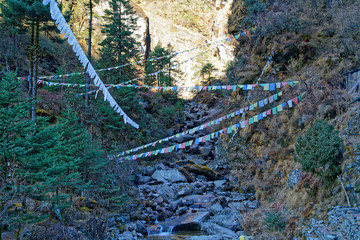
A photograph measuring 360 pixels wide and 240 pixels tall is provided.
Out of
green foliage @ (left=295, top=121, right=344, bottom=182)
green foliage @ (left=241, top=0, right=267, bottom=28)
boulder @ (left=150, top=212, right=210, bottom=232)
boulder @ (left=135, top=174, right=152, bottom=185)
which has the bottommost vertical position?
boulder @ (left=150, top=212, right=210, bottom=232)

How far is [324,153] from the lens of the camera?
714 cm

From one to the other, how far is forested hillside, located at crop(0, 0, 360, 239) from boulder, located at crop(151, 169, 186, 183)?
0.12 meters

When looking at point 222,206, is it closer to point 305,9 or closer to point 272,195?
point 272,195

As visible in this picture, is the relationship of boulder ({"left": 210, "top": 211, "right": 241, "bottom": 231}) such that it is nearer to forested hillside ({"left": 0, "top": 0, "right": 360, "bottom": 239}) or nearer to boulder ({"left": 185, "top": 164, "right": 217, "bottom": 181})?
forested hillside ({"left": 0, "top": 0, "right": 360, "bottom": 239})

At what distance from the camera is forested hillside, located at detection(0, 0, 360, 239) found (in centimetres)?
728

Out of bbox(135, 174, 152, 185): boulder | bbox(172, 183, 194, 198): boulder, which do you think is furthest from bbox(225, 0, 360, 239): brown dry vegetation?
bbox(135, 174, 152, 185): boulder

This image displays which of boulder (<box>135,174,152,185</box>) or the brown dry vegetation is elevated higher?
the brown dry vegetation

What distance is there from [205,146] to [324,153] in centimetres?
1857

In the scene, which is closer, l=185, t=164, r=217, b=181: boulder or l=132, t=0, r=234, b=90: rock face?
l=185, t=164, r=217, b=181: boulder

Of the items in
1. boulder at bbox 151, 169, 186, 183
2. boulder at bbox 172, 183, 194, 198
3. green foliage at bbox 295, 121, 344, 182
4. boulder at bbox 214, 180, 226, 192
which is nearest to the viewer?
green foliage at bbox 295, 121, 344, 182

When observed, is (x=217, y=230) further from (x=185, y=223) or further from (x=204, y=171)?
(x=204, y=171)

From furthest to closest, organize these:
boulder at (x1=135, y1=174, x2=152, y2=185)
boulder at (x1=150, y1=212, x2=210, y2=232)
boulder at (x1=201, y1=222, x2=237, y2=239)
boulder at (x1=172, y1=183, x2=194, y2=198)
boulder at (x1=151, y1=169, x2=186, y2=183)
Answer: boulder at (x1=151, y1=169, x2=186, y2=183), boulder at (x1=135, y1=174, x2=152, y2=185), boulder at (x1=172, y1=183, x2=194, y2=198), boulder at (x1=150, y1=212, x2=210, y2=232), boulder at (x1=201, y1=222, x2=237, y2=239)

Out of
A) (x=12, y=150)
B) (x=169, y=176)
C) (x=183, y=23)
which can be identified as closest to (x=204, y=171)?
(x=169, y=176)

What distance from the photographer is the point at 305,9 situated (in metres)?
17.8
